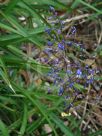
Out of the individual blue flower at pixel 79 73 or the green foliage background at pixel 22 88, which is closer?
the individual blue flower at pixel 79 73

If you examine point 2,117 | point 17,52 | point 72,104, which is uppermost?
point 17,52

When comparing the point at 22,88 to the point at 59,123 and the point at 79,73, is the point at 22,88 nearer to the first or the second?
the point at 59,123

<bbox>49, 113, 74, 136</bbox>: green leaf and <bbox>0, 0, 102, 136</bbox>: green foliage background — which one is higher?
<bbox>0, 0, 102, 136</bbox>: green foliage background

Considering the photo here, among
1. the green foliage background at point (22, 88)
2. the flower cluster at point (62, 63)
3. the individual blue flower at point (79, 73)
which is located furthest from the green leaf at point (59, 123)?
the individual blue flower at point (79, 73)

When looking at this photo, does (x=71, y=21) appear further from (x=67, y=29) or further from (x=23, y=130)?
(x=23, y=130)

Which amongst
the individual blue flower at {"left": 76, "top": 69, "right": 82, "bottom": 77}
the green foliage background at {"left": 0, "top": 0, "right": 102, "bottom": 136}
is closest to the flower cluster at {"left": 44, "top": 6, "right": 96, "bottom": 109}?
the individual blue flower at {"left": 76, "top": 69, "right": 82, "bottom": 77}

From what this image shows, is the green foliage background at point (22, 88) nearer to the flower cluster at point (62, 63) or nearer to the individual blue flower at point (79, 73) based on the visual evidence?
the flower cluster at point (62, 63)

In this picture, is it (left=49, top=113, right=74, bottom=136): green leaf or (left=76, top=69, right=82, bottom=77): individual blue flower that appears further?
A: (left=49, top=113, right=74, bottom=136): green leaf

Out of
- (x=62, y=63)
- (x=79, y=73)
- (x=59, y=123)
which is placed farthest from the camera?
(x=59, y=123)

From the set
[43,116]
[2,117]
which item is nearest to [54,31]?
[43,116]

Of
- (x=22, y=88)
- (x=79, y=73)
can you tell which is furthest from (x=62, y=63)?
(x=22, y=88)

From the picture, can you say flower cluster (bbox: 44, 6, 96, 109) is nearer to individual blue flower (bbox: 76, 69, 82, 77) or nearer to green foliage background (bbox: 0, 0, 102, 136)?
individual blue flower (bbox: 76, 69, 82, 77)
